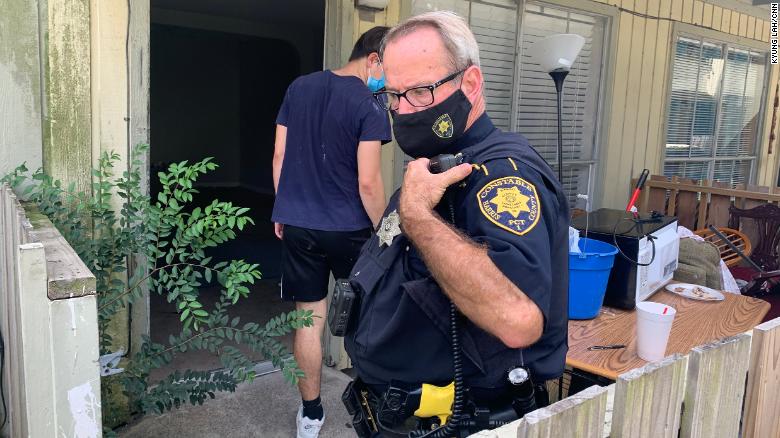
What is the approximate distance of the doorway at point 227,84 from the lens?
33.6ft

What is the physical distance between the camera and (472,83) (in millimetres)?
1409

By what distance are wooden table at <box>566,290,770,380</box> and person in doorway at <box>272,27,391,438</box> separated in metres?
1.05

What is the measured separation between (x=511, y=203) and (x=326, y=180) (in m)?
1.68

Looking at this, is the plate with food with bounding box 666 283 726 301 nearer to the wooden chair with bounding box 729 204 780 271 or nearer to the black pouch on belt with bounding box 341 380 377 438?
the black pouch on belt with bounding box 341 380 377 438

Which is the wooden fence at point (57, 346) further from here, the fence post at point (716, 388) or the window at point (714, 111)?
the window at point (714, 111)

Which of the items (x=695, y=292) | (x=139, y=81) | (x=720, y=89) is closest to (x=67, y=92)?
(x=139, y=81)

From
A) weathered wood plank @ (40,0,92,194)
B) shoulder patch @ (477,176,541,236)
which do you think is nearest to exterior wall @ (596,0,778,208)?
weathered wood plank @ (40,0,92,194)

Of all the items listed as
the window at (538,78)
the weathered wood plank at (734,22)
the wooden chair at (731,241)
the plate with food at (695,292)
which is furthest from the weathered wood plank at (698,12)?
the plate with food at (695,292)

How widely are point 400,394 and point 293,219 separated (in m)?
1.48

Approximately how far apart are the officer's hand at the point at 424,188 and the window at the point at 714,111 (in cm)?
546

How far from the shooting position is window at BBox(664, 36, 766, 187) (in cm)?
611

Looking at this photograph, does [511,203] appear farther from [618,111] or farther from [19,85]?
[618,111]

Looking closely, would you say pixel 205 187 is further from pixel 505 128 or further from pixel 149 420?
pixel 149 420

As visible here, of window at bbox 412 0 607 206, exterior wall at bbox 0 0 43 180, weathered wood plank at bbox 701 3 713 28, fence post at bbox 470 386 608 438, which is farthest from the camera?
weathered wood plank at bbox 701 3 713 28
